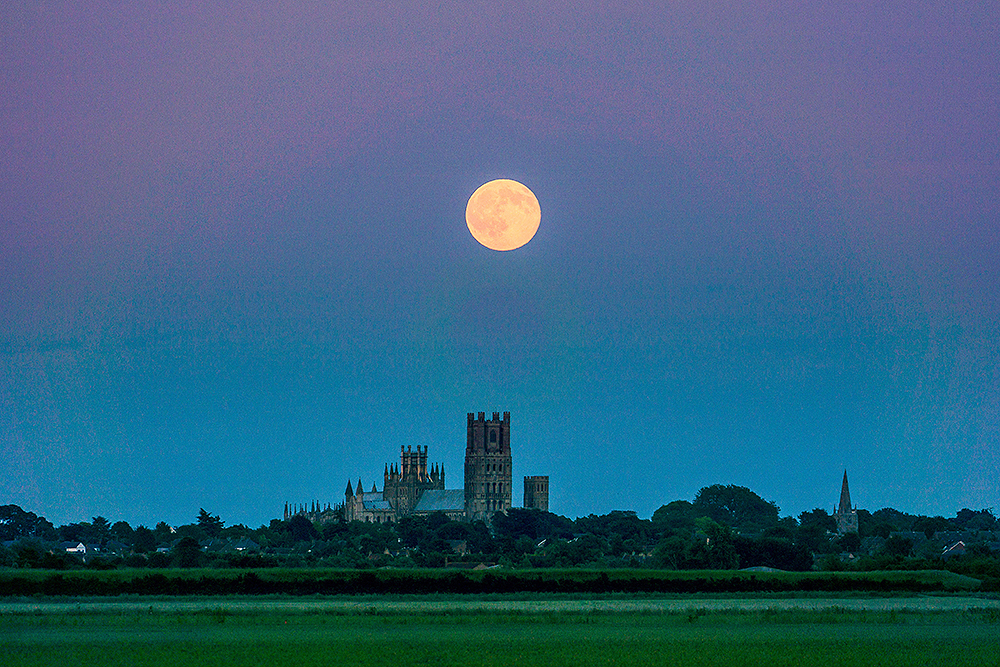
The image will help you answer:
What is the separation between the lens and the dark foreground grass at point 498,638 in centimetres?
3475

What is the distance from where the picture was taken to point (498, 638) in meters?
40.5

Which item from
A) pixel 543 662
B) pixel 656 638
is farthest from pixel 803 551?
pixel 543 662

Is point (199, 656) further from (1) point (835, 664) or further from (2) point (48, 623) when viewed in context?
(1) point (835, 664)

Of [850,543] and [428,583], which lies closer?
[428,583]

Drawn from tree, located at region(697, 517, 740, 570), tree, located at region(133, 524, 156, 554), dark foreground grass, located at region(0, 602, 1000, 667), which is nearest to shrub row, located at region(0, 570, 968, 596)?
dark foreground grass, located at region(0, 602, 1000, 667)

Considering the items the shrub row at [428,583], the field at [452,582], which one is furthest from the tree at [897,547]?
the shrub row at [428,583]

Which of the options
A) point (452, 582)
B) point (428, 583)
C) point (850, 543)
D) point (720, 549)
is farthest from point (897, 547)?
point (428, 583)

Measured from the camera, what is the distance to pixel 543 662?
112 feet

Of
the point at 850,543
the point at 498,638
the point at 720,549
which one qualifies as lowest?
the point at 498,638

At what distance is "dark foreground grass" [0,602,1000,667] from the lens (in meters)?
34.8

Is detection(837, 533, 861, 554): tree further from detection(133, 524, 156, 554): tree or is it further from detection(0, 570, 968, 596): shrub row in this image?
detection(133, 524, 156, 554): tree

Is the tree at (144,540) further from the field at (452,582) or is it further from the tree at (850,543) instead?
the field at (452,582)

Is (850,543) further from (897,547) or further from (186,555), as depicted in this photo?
(186,555)

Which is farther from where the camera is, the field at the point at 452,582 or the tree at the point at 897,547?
the tree at the point at 897,547
